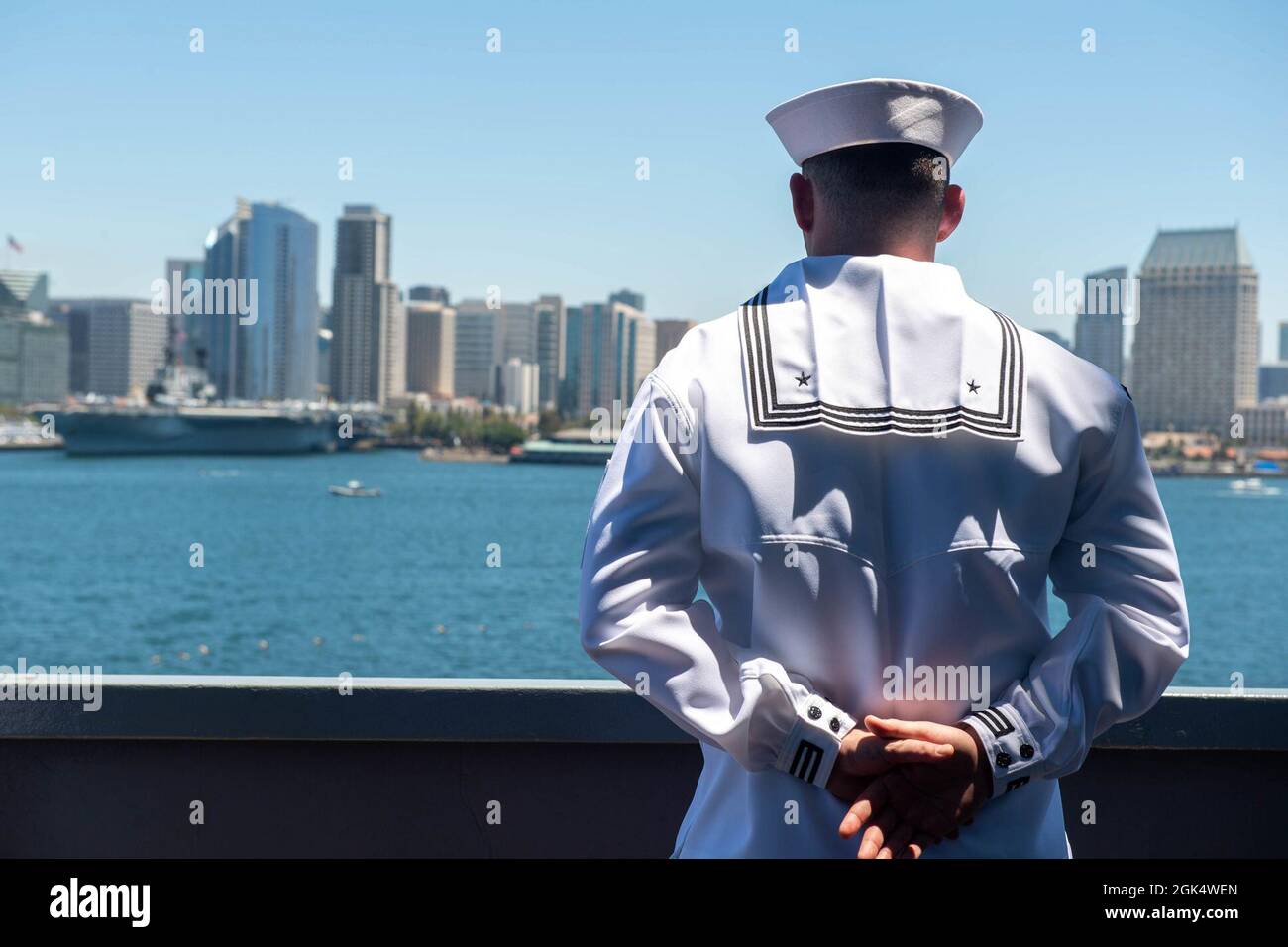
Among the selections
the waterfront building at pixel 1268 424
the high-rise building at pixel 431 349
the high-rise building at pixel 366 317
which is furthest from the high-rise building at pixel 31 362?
the waterfront building at pixel 1268 424

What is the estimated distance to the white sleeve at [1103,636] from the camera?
1195mm

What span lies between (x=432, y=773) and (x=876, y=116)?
1.49 m

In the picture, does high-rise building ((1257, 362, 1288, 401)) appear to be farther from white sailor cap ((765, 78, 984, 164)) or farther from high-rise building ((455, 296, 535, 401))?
white sailor cap ((765, 78, 984, 164))

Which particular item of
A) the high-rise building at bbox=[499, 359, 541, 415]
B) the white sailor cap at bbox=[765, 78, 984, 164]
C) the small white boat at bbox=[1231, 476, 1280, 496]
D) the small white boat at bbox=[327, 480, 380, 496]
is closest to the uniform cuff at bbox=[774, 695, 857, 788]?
the white sailor cap at bbox=[765, 78, 984, 164]

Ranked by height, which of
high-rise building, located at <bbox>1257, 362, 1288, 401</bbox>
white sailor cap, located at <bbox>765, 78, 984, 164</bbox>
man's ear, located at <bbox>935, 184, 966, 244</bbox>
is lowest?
man's ear, located at <bbox>935, 184, 966, 244</bbox>

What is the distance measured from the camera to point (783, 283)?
132 cm

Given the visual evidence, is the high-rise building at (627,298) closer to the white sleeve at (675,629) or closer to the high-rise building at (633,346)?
the high-rise building at (633,346)

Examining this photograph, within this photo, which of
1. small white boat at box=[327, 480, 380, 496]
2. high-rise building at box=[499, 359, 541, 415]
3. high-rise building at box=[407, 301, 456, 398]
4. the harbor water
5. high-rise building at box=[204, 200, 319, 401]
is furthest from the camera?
high-rise building at box=[204, 200, 319, 401]

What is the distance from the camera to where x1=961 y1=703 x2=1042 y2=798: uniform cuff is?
1.18 m

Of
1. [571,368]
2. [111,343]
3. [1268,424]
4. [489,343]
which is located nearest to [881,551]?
[1268,424]
